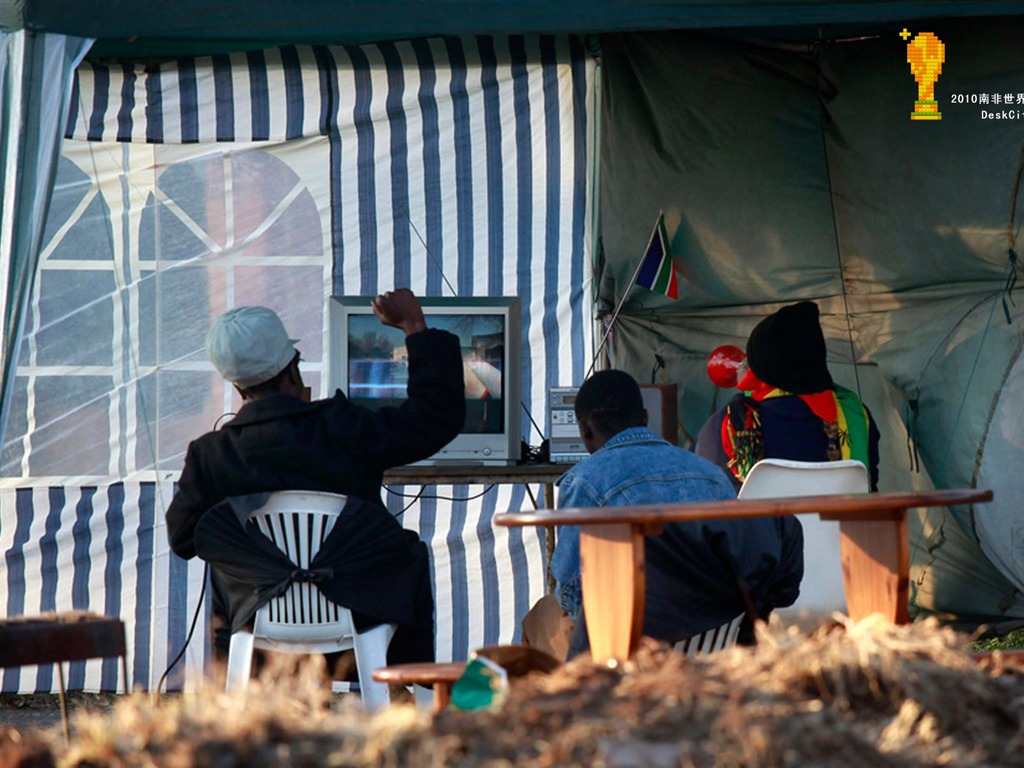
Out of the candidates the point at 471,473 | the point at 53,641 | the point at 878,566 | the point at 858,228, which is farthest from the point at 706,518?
the point at 858,228

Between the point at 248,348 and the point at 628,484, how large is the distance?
3.51 ft

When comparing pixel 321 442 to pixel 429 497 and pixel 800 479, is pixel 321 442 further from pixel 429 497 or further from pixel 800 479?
pixel 429 497

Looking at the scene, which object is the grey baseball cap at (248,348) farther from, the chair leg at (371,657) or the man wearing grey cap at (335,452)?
the chair leg at (371,657)

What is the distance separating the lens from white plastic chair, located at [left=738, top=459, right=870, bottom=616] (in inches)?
150

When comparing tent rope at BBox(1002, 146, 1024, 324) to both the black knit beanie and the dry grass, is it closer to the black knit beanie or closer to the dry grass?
the black knit beanie

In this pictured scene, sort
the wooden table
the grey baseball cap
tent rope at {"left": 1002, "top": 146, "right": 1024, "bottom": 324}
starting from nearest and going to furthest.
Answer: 1. the wooden table
2. the grey baseball cap
3. tent rope at {"left": 1002, "top": 146, "right": 1024, "bottom": 324}

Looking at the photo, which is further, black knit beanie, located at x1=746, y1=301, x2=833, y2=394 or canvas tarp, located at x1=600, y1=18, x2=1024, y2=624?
canvas tarp, located at x1=600, y1=18, x2=1024, y2=624

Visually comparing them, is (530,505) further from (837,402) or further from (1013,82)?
(1013,82)

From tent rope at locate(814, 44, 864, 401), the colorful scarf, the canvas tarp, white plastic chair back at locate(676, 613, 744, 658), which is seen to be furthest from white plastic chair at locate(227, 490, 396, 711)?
tent rope at locate(814, 44, 864, 401)

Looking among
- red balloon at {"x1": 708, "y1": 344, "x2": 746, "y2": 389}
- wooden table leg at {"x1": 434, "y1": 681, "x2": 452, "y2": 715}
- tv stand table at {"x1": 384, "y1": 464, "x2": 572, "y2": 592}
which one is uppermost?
red balloon at {"x1": 708, "y1": 344, "x2": 746, "y2": 389}

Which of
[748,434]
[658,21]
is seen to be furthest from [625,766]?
[748,434]

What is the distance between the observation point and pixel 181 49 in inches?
212

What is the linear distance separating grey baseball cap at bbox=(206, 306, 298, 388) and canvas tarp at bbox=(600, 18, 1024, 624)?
2.50m

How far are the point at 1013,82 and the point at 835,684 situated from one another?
13.6 feet
